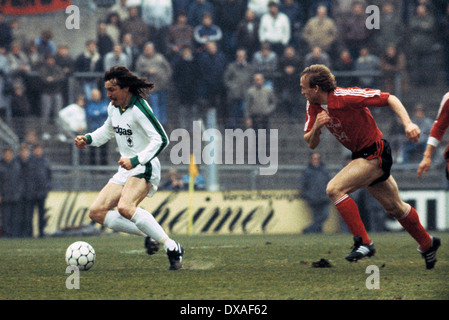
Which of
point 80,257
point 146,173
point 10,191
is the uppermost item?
point 146,173

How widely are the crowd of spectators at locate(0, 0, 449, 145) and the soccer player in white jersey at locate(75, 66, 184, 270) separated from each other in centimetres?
809

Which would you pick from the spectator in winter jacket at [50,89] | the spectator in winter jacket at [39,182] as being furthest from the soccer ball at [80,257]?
the spectator in winter jacket at [50,89]

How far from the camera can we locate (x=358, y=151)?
7.93 m

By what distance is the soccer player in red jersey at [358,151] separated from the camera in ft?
25.2

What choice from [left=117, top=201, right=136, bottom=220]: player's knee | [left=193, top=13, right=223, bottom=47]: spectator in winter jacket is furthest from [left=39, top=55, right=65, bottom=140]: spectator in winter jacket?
[left=117, top=201, right=136, bottom=220]: player's knee

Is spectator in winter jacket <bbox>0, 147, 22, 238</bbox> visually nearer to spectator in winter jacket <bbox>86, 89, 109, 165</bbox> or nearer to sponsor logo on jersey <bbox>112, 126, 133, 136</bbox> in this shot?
spectator in winter jacket <bbox>86, 89, 109, 165</bbox>

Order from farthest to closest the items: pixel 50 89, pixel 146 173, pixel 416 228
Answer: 1. pixel 50 89
2. pixel 146 173
3. pixel 416 228

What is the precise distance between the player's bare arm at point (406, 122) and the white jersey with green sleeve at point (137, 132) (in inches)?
92.3

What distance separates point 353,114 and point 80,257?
124 inches

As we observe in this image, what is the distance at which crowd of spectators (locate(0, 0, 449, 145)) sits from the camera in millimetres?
16578

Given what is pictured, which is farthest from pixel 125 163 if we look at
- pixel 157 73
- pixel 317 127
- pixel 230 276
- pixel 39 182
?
pixel 157 73

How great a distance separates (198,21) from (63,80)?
10.8 ft

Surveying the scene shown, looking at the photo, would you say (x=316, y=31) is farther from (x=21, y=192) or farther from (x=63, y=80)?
(x=21, y=192)

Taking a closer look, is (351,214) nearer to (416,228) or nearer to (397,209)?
(397,209)
